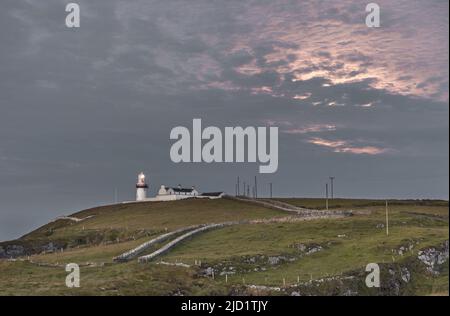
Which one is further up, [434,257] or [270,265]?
[434,257]

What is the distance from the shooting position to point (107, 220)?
143500 millimetres

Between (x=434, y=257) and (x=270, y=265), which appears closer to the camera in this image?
(x=270, y=265)

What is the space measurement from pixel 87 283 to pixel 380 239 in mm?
40157

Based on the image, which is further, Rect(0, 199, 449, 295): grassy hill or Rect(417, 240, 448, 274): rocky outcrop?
Rect(417, 240, 448, 274): rocky outcrop

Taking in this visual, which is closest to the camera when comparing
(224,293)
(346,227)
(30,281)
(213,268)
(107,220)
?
(224,293)

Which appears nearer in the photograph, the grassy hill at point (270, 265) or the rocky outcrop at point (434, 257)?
the grassy hill at point (270, 265)

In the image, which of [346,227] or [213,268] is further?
[346,227]

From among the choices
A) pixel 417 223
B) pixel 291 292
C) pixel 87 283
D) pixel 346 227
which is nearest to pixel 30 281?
pixel 87 283

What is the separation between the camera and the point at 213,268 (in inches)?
2180
